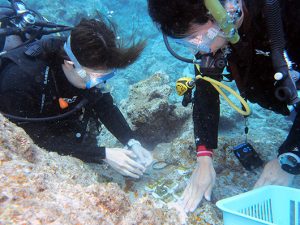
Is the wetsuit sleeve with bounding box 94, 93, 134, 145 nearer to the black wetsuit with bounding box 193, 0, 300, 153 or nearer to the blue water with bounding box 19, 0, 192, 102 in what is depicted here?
the black wetsuit with bounding box 193, 0, 300, 153

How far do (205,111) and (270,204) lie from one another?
3.96ft

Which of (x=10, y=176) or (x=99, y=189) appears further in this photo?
(x=99, y=189)

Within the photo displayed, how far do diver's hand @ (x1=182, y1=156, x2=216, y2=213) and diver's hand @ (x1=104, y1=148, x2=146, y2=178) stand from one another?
0.64 m

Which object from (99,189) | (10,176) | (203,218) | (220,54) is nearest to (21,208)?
(10,176)

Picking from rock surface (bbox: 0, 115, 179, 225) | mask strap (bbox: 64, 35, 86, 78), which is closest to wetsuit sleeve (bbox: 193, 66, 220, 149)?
mask strap (bbox: 64, 35, 86, 78)

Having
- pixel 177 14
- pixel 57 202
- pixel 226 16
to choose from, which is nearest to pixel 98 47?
pixel 177 14

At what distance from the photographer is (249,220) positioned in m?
1.70

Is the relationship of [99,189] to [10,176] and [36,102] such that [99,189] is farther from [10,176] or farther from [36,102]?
[36,102]

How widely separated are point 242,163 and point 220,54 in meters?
1.31

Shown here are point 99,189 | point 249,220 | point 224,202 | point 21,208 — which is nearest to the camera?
point 21,208

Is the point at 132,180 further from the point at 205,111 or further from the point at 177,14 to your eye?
the point at 177,14

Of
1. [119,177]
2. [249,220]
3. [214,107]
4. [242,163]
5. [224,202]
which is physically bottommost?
[119,177]

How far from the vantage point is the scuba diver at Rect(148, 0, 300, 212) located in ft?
6.74

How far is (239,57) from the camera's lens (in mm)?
2584
